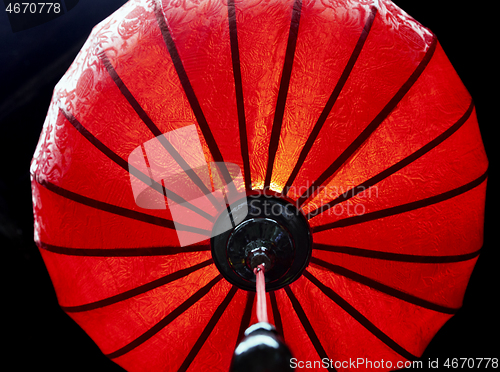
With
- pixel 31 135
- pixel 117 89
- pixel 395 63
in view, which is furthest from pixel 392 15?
pixel 31 135

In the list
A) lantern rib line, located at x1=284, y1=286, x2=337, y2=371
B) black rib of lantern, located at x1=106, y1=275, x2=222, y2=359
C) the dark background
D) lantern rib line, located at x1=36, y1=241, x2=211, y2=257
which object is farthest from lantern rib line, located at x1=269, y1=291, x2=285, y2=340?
the dark background

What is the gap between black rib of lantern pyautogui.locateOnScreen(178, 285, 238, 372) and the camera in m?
1.09

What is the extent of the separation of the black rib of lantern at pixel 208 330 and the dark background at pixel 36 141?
5.35 ft

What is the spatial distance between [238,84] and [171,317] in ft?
2.43

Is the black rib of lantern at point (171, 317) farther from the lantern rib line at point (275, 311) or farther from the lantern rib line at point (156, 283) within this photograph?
the lantern rib line at point (275, 311)

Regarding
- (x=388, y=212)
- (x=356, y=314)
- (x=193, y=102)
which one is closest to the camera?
(x=193, y=102)

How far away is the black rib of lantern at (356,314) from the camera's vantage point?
1062 millimetres

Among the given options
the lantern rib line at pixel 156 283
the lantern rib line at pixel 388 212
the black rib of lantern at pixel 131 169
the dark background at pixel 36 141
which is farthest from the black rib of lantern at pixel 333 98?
the dark background at pixel 36 141

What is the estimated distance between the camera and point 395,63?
0.91 metres

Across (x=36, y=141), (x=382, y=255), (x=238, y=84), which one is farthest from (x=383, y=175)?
(x=36, y=141)

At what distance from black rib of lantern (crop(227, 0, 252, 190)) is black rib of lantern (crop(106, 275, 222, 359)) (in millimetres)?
392

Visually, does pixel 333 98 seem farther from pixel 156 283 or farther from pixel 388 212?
pixel 156 283

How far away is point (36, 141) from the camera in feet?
7.07

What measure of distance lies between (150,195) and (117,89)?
0.29 meters
